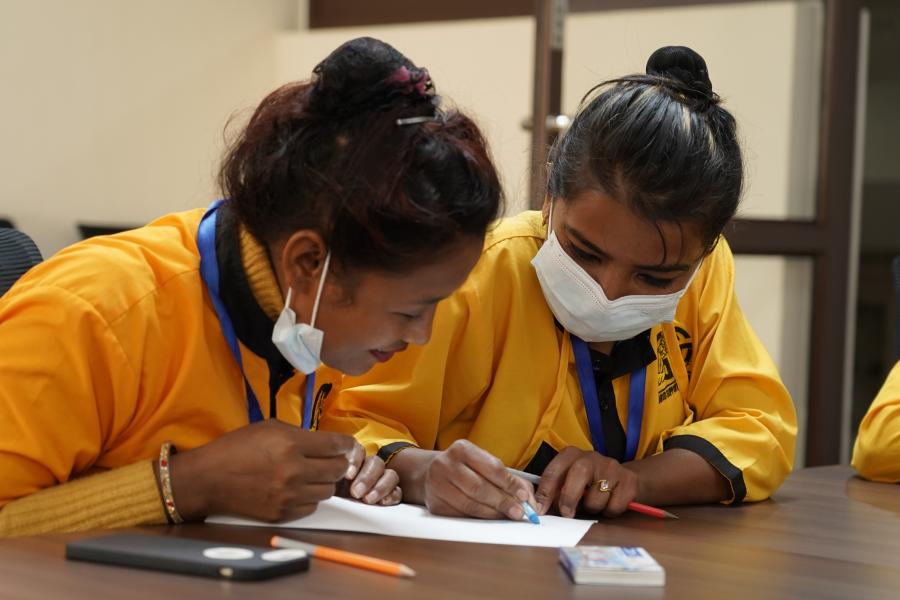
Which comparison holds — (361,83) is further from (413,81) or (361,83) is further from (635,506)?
(635,506)

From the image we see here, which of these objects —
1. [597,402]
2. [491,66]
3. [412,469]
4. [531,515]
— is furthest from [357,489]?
[491,66]

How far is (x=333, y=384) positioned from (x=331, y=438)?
384 millimetres

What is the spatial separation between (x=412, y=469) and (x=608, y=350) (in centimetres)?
42

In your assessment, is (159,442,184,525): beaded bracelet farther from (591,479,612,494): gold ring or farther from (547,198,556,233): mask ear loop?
(547,198,556,233): mask ear loop

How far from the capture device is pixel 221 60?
4832mm

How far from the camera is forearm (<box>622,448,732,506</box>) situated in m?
1.61

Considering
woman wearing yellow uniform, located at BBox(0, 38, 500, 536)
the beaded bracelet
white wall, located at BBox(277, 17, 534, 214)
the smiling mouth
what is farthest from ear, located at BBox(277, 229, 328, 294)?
white wall, located at BBox(277, 17, 534, 214)

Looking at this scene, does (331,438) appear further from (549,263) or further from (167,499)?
(549,263)

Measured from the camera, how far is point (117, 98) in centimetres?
441

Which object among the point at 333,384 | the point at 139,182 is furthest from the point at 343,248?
the point at 139,182

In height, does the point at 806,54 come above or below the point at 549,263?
above

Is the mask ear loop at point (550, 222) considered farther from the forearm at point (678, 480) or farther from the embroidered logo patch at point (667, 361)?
the forearm at point (678, 480)

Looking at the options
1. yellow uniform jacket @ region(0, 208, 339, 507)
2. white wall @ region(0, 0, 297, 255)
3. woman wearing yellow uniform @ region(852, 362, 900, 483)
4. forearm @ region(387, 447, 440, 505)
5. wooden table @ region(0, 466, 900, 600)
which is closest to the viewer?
wooden table @ region(0, 466, 900, 600)

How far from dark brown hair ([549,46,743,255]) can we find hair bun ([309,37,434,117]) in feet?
1.34
